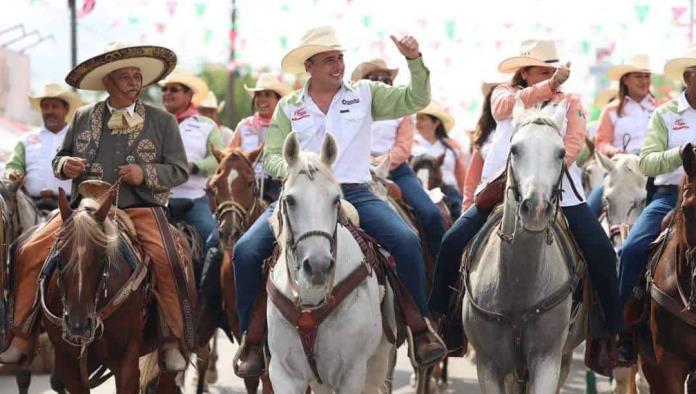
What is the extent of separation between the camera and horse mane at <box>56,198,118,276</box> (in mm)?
7500

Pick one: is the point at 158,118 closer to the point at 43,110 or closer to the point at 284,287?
the point at 284,287

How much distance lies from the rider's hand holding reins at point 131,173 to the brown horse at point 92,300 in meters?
0.35

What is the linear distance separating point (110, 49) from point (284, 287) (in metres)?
2.64

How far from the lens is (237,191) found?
9.99 meters

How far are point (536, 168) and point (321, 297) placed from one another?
1450 millimetres

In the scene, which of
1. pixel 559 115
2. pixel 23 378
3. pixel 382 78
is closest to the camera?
pixel 559 115

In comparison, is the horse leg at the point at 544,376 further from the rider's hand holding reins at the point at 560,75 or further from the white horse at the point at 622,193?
the white horse at the point at 622,193

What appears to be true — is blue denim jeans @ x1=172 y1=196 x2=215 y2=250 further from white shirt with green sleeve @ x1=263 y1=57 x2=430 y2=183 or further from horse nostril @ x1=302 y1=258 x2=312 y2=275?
horse nostril @ x1=302 y1=258 x2=312 y2=275

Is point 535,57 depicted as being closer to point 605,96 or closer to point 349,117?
point 349,117

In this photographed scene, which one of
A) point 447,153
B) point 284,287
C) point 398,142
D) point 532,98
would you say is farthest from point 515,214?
point 447,153

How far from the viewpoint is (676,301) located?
25.5 ft

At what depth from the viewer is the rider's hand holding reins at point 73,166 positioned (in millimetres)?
8180

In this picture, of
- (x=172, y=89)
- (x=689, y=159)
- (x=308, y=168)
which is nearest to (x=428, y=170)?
(x=172, y=89)

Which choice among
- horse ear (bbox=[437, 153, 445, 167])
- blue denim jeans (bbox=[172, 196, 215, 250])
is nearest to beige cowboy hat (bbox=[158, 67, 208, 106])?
blue denim jeans (bbox=[172, 196, 215, 250])
